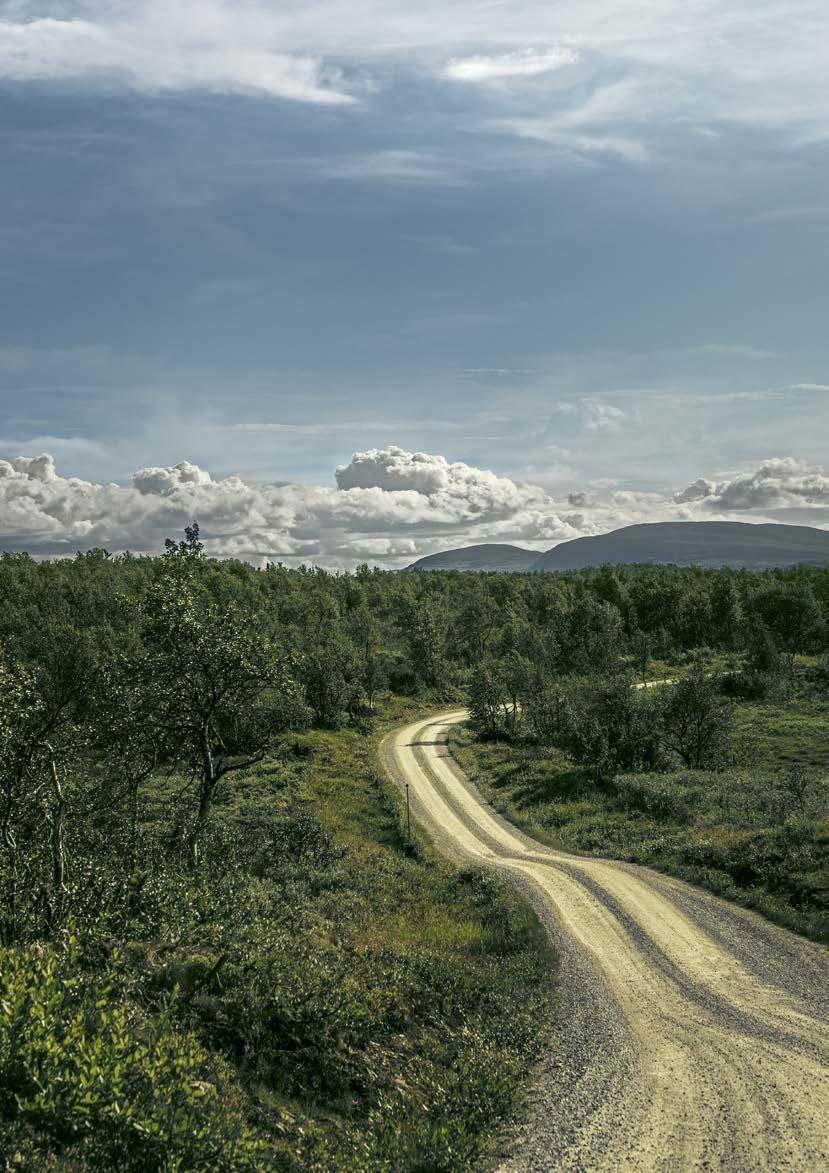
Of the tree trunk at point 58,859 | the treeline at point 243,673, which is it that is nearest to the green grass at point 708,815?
the treeline at point 243,673

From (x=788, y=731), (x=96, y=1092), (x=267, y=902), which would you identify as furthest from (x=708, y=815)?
(x=788, y=731)

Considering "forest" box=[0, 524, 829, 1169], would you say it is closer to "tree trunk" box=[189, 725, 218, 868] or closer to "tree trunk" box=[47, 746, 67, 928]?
"tree trunk" box=[47, 746, 67, 928]

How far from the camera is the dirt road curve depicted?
51.1 feet

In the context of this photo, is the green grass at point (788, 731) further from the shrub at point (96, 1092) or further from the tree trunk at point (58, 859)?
the shrub at point (96, 1092)

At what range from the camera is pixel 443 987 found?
2214 centimetres

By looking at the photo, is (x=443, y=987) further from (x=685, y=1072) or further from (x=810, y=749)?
(x=810, y=749)

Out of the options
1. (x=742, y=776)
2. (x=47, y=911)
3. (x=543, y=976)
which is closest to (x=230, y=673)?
(x=47, y=911)

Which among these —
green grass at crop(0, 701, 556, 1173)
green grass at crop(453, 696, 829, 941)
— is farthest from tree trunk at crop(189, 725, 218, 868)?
green grass at crop(453, 696, 829, 941)

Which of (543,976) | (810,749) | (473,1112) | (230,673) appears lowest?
(810,749)

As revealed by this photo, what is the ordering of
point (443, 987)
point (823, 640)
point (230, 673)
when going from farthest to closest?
point (823, 640)
point (230, 673)
point (443, 987)

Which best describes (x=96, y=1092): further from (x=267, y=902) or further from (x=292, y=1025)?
(x=267, y=902)

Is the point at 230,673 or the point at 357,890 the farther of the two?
the point at 357,890

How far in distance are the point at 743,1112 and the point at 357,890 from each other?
68.3 ft

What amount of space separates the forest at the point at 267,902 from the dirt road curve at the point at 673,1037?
131 centimetres
